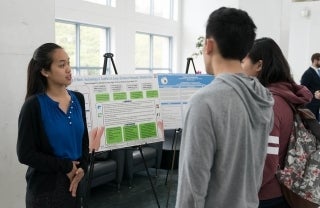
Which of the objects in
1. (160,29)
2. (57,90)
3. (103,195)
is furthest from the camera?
(160,29)

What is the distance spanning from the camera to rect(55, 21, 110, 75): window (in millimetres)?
6613

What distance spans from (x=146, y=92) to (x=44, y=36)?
97 centimetres

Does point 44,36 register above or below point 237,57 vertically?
above

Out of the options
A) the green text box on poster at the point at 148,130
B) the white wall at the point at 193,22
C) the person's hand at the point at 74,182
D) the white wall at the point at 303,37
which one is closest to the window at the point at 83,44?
the white wall at the point at 193,22

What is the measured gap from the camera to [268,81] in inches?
62.2

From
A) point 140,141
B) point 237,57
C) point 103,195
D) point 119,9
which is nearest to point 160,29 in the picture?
point 119,9

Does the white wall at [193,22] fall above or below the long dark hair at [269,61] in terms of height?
above

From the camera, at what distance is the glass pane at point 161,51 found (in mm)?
9101

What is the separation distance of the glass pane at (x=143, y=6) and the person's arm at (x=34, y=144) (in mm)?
6793

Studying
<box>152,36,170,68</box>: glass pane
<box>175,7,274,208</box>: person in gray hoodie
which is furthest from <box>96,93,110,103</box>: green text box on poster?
<box>152,36,170,68</box>: glass pane

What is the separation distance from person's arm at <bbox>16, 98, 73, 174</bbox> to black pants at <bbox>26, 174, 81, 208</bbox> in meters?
0.10

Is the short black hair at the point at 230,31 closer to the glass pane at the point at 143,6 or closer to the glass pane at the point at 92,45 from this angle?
the glass pane at the point at 92,45

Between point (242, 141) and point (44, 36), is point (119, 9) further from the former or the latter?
point (242, 141)

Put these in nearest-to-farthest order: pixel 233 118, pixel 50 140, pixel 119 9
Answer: pixel 233 118, pixel 50 140, pixel 119 9
